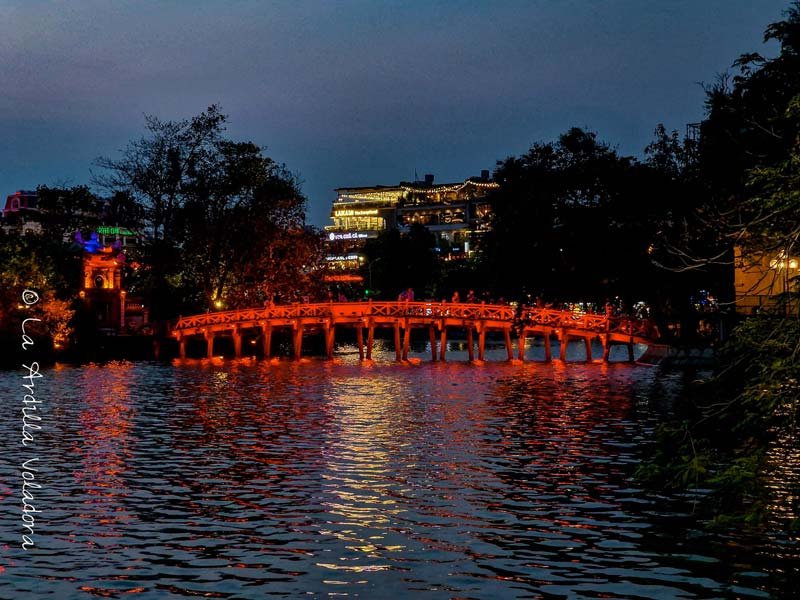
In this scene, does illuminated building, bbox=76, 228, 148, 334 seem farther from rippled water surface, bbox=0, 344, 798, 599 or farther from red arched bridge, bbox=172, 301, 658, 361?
rippled water surface, bbox=0, 344, 798, 599

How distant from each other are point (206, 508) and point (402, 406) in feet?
63.9

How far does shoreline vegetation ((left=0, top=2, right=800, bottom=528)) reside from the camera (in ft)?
60.4

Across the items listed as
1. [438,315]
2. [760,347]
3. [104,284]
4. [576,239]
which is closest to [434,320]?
[438,315]

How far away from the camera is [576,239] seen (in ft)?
198

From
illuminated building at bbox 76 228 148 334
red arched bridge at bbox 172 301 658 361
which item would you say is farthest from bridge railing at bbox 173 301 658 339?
illuminated building at bbox 76 228 148 334

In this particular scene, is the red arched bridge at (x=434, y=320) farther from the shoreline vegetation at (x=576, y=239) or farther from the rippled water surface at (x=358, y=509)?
the rippled water surface at (x=358, y=509)

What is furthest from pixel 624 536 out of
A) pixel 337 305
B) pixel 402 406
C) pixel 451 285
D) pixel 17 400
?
pixel 451 285

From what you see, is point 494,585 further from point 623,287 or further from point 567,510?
point 623,287

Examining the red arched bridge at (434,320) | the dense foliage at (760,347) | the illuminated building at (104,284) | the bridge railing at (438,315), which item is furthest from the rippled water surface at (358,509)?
the illuminated building at (104,284)

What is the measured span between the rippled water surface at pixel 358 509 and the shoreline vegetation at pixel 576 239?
4.09 ft

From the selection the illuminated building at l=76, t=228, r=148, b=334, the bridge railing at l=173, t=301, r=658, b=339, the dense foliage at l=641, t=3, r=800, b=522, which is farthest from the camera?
the illuminated building at l=76, t=228, r=148, b=334

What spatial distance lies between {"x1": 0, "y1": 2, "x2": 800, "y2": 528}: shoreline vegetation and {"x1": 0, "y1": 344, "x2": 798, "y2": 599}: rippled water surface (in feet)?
4.09

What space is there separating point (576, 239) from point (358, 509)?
42180 mm

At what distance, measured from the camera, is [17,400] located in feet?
135
